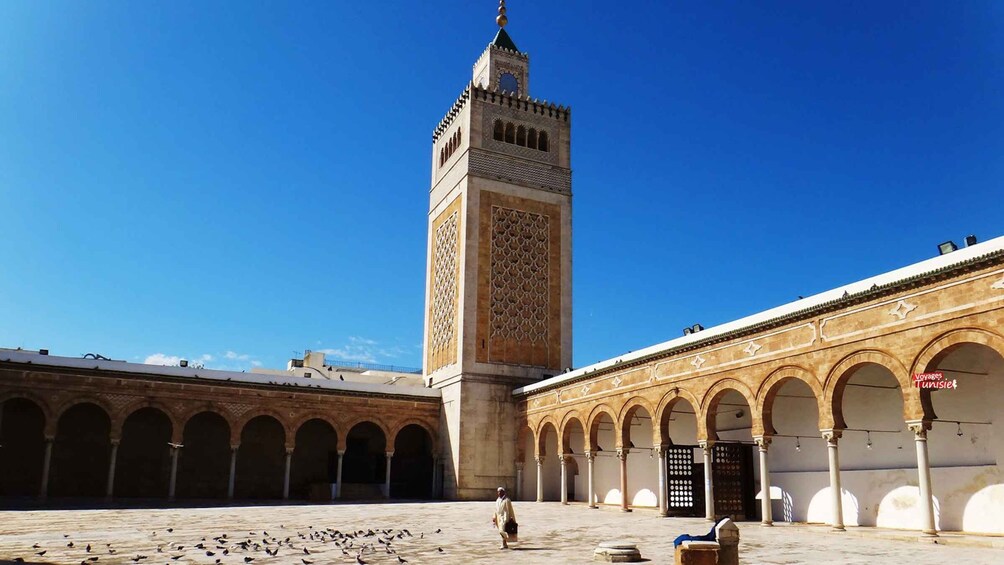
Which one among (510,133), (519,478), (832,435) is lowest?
(519,478)

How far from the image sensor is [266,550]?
10.2 metres

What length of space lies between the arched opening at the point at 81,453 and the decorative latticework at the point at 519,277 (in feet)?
40.9

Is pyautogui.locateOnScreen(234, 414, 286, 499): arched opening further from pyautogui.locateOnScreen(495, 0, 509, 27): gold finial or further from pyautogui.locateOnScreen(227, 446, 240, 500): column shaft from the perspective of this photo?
pyautogui.locateOnScreen(495, 0, 509, 27): gold finial

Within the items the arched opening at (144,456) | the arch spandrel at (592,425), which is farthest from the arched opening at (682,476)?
the arched opening at (144,456)

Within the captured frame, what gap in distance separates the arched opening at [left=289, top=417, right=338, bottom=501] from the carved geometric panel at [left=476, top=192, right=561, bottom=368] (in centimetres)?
597

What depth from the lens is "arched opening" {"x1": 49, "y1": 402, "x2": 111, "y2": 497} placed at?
78.2 ft

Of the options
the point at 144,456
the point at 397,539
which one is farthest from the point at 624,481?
the point at 144,456

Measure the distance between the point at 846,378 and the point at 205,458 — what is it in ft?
65.2

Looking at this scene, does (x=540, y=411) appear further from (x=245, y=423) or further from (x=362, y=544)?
(x=362, y=544)

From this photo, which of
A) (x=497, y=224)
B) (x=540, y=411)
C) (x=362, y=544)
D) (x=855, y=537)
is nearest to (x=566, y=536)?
(x=362, y=544)

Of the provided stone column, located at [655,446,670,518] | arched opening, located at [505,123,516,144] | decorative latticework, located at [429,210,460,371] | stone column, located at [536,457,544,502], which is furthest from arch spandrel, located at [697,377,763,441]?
arched opening, located at [505,123,516,144]

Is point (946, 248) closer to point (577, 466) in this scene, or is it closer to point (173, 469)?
point (577, 466)

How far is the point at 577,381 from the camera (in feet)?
75.8

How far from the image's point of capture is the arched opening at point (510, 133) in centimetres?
2981
